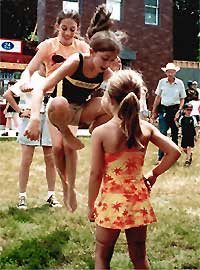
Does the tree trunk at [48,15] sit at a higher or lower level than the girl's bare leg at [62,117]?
higher

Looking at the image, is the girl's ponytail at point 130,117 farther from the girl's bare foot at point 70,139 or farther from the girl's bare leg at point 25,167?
the girl's bare leg at point 25,167

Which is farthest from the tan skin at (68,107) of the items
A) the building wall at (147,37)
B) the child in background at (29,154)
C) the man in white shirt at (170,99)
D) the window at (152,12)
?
the window at (152,12)

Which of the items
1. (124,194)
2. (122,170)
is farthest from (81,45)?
(124,194)

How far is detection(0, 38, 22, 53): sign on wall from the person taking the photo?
2225 cm

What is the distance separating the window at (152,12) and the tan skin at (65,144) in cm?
2000

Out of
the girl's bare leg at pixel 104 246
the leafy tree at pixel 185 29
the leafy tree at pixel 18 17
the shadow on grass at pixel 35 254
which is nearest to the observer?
the girl's bare leg at pixel 104 246

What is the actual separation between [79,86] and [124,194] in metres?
1.70

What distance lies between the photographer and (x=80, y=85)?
16.2ft

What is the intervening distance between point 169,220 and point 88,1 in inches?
735

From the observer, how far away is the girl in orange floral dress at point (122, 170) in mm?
3484

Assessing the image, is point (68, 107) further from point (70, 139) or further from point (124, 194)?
point (124, 194)

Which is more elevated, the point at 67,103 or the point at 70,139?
the point at 67,103

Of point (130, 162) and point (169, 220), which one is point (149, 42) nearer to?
point (169, 220)

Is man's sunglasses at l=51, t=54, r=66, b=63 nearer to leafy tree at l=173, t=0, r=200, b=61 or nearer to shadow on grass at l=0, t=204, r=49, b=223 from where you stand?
shadow on grass at l=0, t=204, r=49, b=223
